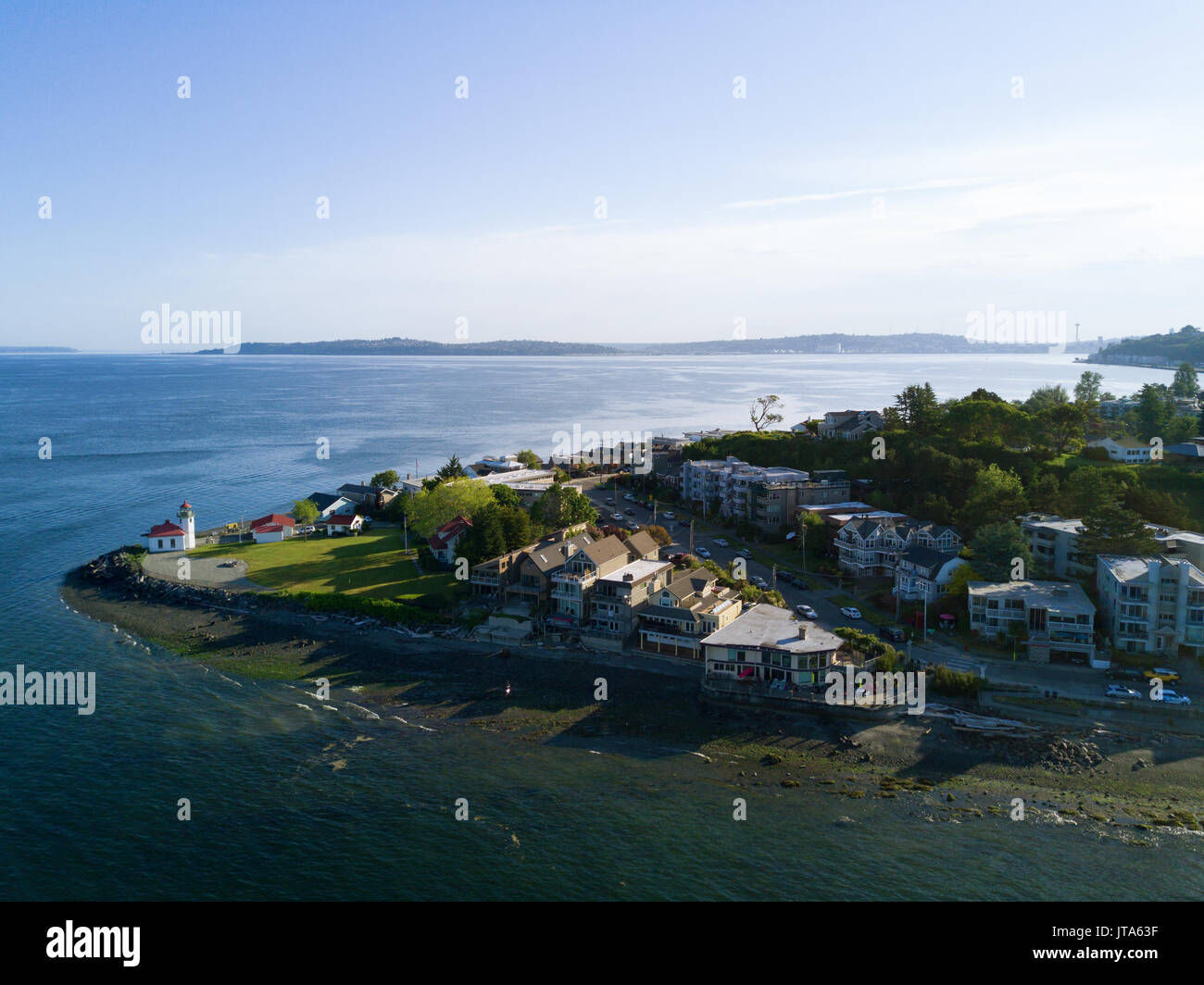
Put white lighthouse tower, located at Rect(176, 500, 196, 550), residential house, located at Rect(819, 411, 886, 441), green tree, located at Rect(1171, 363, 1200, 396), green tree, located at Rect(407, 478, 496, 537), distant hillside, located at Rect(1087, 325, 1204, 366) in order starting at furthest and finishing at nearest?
distant hillside, located at Rect(1087, 325, 1204, 366) < green tree, located at Rect(1171, 363, 1200, 396) < residential house, located at Rect(819, 411, 886, 441) < white lighthouse tower, located at Rect(176, 500, 196, 550) < green tree, located at Rect(407, 478, 496, 537)

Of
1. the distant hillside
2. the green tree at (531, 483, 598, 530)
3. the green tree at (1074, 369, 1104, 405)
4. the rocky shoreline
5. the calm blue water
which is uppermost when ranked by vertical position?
the distant hillside

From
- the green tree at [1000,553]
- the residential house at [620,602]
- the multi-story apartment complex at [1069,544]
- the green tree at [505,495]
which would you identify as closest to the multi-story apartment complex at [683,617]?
the residential house at [620,602]

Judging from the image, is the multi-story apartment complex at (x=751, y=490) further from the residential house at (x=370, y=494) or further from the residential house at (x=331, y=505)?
the residential house at (x=331, y=505)

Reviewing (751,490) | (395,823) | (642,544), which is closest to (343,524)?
(642,544)

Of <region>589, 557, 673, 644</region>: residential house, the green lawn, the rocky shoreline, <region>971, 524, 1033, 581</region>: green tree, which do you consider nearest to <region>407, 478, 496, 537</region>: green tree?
the green lawn

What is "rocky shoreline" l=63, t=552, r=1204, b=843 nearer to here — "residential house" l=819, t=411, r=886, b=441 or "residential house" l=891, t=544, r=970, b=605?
"residential house" l=891, t=544, r=970, b=605

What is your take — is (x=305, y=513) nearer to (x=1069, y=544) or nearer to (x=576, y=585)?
(x=576, y=585)
